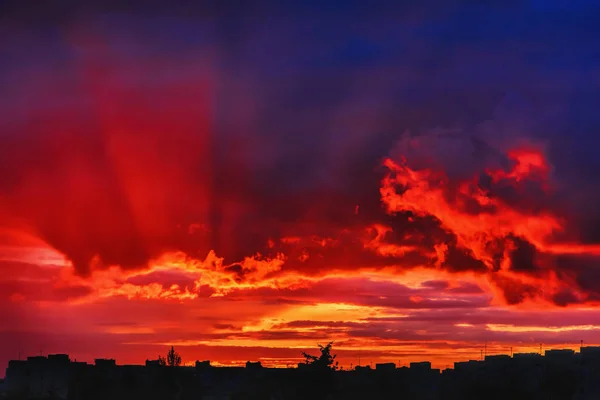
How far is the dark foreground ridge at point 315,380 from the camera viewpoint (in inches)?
4178

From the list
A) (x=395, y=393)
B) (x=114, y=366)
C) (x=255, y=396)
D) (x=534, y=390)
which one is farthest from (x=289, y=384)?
(x=534, y=390)

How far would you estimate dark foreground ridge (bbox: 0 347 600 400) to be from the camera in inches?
4178

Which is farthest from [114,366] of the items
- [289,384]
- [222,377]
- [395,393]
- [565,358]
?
[565,358]

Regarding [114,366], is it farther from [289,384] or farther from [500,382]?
[500,382]

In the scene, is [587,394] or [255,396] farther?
[255,396]

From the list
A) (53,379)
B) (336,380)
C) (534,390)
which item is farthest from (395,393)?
(53,379)

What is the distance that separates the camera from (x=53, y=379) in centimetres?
10838

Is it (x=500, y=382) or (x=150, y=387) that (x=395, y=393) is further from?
(x=150, y=387)

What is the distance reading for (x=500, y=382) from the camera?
107m

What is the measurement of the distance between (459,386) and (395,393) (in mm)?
6876

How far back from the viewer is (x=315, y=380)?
4259 inches

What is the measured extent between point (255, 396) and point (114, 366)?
601 inches

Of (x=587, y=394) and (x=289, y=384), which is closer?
(x=587, y=394)

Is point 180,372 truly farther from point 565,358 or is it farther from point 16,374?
point 565,358
